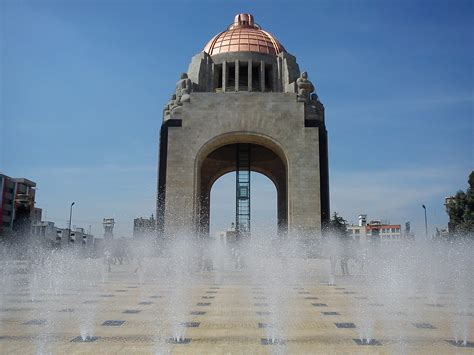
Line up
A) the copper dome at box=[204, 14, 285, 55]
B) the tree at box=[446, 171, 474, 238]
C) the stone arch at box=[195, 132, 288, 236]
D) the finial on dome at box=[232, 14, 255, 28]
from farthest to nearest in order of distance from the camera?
the finial on dome at box=[232, 14, 255, 28]
the stone arch at box=[195, 132, 288, 236]
the copper dome at box=[204, 14, 285, 55]
the tree at box=[446, 171, 474, 238]

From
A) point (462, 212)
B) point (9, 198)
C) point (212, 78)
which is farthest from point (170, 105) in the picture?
point (9, 198)

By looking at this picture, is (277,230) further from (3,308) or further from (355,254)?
(3,308)

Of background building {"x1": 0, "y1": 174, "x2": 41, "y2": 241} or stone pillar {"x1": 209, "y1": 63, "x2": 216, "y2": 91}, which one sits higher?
stone pillar {"x1": 209, "y1": 63, "x2": 216, "y2": 91}

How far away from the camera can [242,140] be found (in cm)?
2452

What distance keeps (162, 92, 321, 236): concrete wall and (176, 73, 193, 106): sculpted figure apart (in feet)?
1.72

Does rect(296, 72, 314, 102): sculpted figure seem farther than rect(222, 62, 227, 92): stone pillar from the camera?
No

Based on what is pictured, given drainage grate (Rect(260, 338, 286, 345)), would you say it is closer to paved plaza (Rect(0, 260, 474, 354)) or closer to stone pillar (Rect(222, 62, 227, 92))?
paved plaza (Rect(0, 260, 474, 354))

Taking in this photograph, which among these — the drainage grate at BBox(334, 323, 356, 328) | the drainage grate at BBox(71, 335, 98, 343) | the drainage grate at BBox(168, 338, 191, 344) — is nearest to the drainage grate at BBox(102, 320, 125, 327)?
the drainage grate at BBox(71, 335, 98, 343)

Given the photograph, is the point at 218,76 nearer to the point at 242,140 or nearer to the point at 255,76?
the point at 255,76

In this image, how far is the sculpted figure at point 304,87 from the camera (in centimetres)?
2444

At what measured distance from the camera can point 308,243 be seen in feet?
72.0

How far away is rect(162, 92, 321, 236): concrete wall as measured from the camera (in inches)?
A: 893

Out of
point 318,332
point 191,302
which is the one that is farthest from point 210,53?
point 318,332

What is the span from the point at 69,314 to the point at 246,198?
19.8 meters
